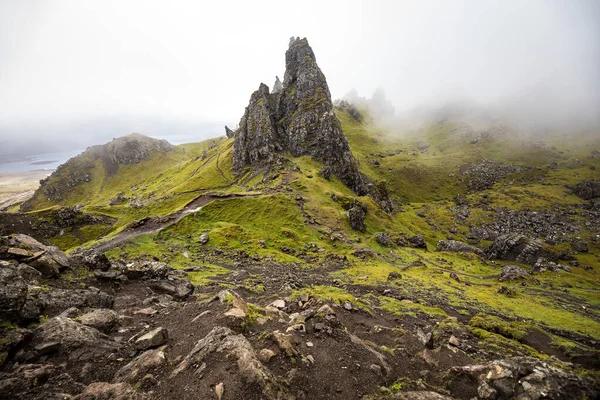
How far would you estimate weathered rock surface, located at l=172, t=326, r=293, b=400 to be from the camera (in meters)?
12.2

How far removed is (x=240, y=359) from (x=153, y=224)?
67.7 metres

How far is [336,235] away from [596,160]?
25463 centimetres

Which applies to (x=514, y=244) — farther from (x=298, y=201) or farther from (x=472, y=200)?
(x=472, y=200)

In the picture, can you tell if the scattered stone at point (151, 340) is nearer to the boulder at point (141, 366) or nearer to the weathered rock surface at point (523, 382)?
the boulder at point (141, 366)

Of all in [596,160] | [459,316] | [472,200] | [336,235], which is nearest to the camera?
[459,316]

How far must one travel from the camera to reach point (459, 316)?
118 ft

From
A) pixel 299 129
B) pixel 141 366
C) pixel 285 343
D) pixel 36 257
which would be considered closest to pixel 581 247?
pixel 299 129

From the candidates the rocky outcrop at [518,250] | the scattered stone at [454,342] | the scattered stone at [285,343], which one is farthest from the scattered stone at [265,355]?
the rocky outcrop at [518,250]

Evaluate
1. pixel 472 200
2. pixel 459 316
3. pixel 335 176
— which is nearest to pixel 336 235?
pixel 459 316

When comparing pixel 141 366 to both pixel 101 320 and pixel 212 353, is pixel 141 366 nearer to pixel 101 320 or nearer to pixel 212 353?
pixel 212 353

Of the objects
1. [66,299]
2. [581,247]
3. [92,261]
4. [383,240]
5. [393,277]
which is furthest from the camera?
[581,247]

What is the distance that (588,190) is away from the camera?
511ft

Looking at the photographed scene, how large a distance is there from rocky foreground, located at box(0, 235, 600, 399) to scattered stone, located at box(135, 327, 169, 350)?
6cm

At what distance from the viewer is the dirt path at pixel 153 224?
189 ft
